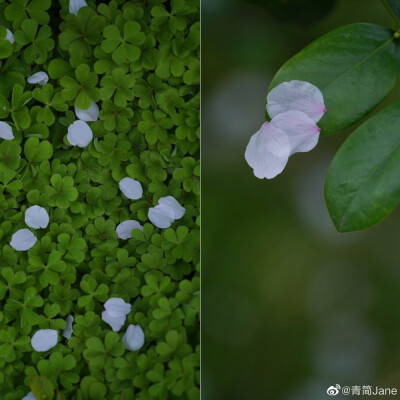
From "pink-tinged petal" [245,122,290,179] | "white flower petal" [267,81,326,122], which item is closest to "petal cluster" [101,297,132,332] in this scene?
"pink-tinged petal" [245,122,290,179]

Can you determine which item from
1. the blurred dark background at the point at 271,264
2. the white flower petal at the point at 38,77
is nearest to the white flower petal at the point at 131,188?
the blurred dark background at the point at 271,264

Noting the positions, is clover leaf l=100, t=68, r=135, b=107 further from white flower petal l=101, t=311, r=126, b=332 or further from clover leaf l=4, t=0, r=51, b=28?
white flower petal l=101, t=311, r=126, b=332

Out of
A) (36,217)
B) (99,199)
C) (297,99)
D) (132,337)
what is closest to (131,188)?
(99,199)

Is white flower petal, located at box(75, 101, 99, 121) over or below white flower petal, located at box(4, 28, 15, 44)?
below

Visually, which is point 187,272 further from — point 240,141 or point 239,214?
point 240,141

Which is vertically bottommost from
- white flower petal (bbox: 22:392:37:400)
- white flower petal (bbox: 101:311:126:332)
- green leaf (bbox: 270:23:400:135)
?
white flower petal (bbox: 22:392:37:400)

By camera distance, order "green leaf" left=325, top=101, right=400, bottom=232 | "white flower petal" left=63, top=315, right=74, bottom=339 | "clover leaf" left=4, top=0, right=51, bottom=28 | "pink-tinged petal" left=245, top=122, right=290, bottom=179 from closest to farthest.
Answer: "green leaf" left=325, top=101, right=400, bottom=232
"pink-tinged petal" left=245, top=122, right=290, bottom=179
"clover leaf" left=4, top=0, right=51, bottom=28
"white flower petal" left=63, top=315, right=74, bottom=339

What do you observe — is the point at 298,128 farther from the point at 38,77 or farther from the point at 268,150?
the point at 38,77
